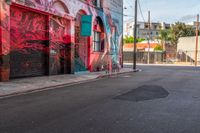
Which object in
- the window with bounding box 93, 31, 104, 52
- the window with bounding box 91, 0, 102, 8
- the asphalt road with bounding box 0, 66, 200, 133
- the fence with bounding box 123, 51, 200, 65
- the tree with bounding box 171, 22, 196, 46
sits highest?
the tree with bounding box 171, 22, 196, 46

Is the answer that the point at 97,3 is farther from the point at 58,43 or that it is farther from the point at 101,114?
the point at 101,114

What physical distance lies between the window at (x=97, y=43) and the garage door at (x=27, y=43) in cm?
742

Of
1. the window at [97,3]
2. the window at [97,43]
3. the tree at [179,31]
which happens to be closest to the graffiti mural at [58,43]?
the window at [97,43]

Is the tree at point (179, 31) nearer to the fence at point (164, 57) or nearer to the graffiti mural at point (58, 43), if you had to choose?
the fence at point (164, 57)

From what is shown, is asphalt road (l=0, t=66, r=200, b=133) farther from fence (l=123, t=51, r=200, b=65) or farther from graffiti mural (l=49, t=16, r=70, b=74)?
fence (l=123, t=51, r=200, b=65)

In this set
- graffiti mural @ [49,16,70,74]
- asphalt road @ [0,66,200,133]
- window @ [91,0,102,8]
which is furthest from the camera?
window @ [91,0,102,8]

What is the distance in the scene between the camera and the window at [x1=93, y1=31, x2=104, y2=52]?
24266mm

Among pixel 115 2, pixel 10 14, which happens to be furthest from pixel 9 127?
pixel 115 2

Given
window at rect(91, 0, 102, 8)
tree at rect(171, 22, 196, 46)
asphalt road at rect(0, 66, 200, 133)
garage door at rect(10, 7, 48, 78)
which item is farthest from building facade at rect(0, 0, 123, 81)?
tree at rect(171, 22, 196, 46)

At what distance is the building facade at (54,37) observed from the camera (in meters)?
14.6

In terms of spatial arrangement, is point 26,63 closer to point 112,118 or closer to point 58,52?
point 58,52

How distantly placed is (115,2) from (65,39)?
10560mm

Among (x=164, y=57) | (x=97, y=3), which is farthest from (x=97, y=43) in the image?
(x=164, y=57)

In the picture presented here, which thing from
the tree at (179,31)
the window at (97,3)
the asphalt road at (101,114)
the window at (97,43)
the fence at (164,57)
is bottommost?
the asphalt road at (101,114)
